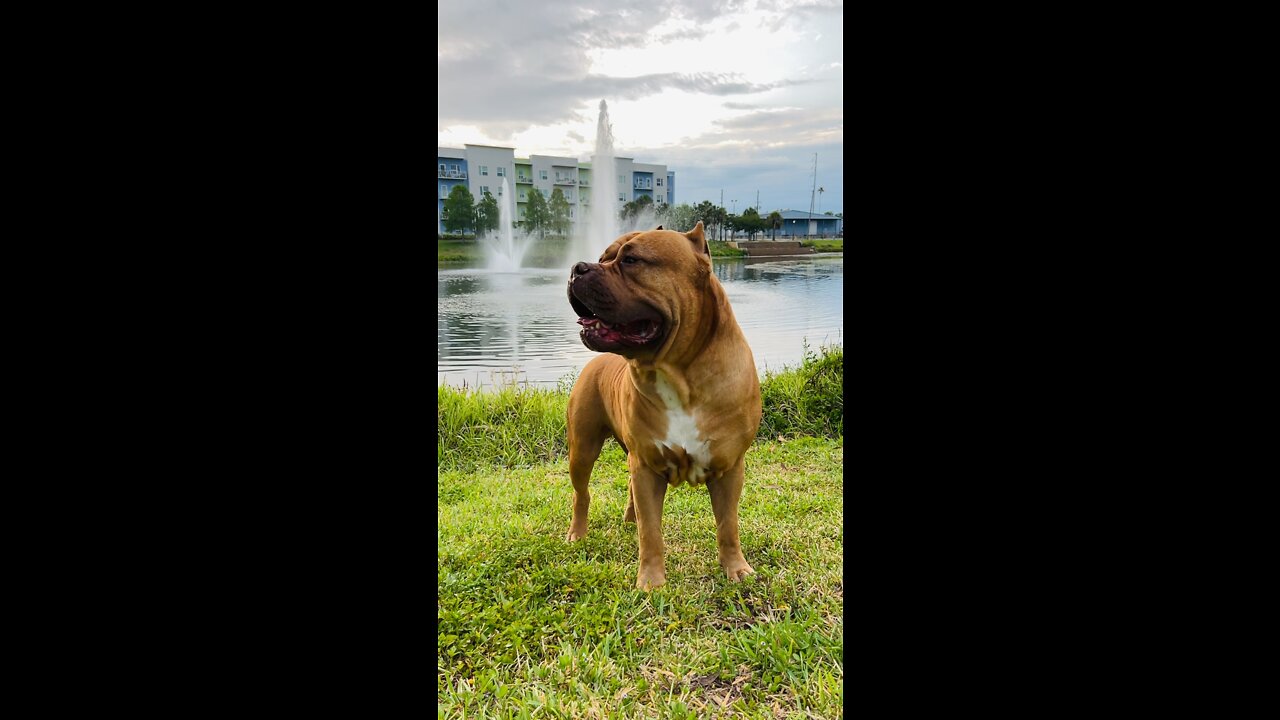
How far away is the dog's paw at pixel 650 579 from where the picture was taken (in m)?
2.18

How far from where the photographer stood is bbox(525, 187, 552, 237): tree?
7.80 feet

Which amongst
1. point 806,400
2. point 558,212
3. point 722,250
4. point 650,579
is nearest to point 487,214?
point 558,212

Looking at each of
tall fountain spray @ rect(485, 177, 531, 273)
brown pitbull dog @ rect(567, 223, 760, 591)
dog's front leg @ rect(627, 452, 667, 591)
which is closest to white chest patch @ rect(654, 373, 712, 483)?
brown pitbull dog @ rect(567, 223, 760, 591)

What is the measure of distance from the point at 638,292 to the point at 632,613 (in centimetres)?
97

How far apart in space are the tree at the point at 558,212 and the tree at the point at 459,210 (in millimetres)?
271

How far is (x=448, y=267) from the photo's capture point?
7.60ft

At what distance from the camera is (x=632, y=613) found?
6.55 ft

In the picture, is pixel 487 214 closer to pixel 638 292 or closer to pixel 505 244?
pixel 505 244

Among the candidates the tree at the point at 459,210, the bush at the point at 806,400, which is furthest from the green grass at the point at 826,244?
the bush at the point at 806,400

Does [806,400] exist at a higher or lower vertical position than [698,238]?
lower

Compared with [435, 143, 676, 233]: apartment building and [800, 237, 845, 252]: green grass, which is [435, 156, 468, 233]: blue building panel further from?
[800, 237, 845, 252]: green grass

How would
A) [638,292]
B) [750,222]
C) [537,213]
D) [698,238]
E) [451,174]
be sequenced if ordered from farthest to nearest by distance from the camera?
[537,213] < [750,222] < [451,174] < [698,238] < [638,292]

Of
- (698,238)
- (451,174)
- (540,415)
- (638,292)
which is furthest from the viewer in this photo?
(540,415)
